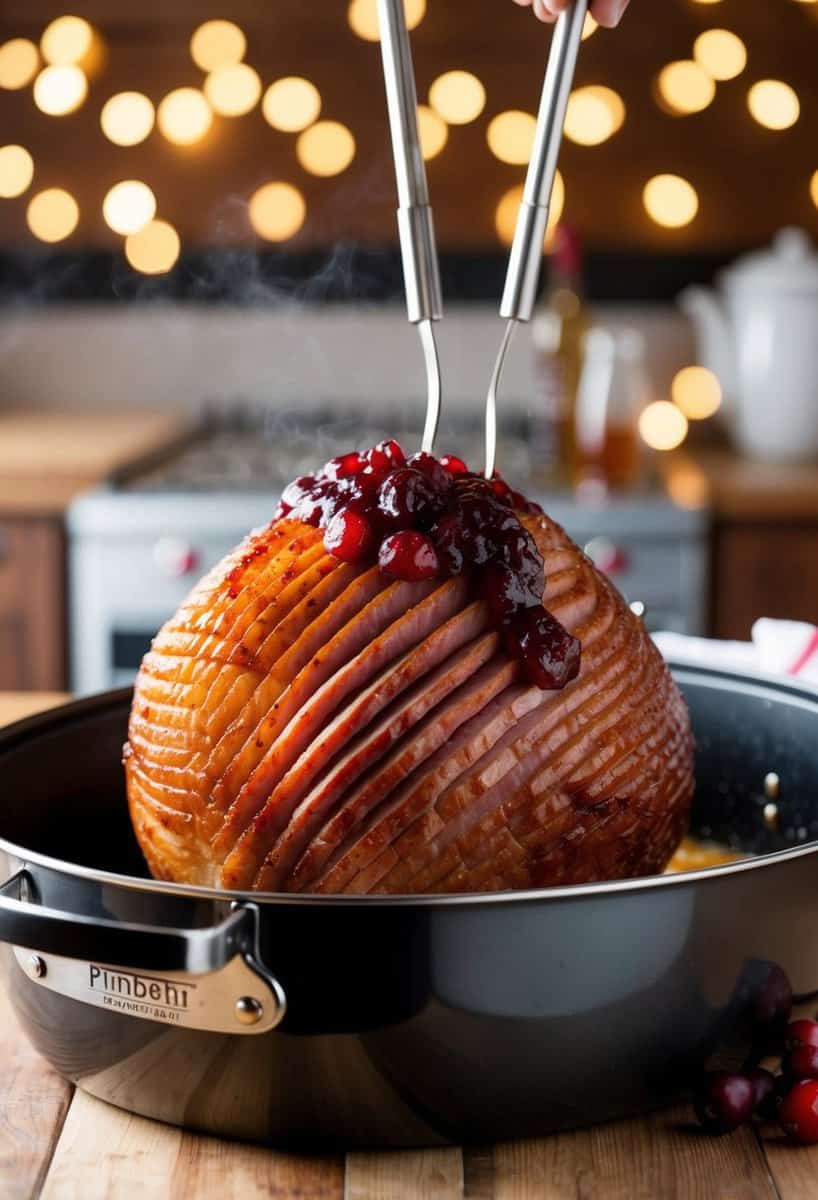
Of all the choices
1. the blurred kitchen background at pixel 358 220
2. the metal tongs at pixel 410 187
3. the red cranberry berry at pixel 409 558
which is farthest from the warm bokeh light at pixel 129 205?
the red cranberry berry at pixel 409 558

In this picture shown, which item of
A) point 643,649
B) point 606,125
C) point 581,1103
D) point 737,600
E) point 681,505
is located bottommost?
point 737,600

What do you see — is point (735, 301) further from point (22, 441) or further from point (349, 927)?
point (349, 927)

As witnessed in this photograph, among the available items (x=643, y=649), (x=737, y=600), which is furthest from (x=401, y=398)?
(x=643, y=649)

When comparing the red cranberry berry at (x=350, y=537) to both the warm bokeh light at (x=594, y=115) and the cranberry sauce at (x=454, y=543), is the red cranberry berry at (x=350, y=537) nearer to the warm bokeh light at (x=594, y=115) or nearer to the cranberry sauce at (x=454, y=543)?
the cranberry sauce at (x=454, y=543)

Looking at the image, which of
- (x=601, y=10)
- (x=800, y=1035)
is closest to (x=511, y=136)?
(x=601, y=10)

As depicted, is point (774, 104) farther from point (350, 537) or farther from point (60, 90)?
point (350, 537)

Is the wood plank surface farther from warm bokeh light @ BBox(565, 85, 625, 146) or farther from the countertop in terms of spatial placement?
warm bokeh light @ BBox(565, 85, 625, 146)

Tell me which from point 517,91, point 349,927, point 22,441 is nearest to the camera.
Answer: point 349,927
